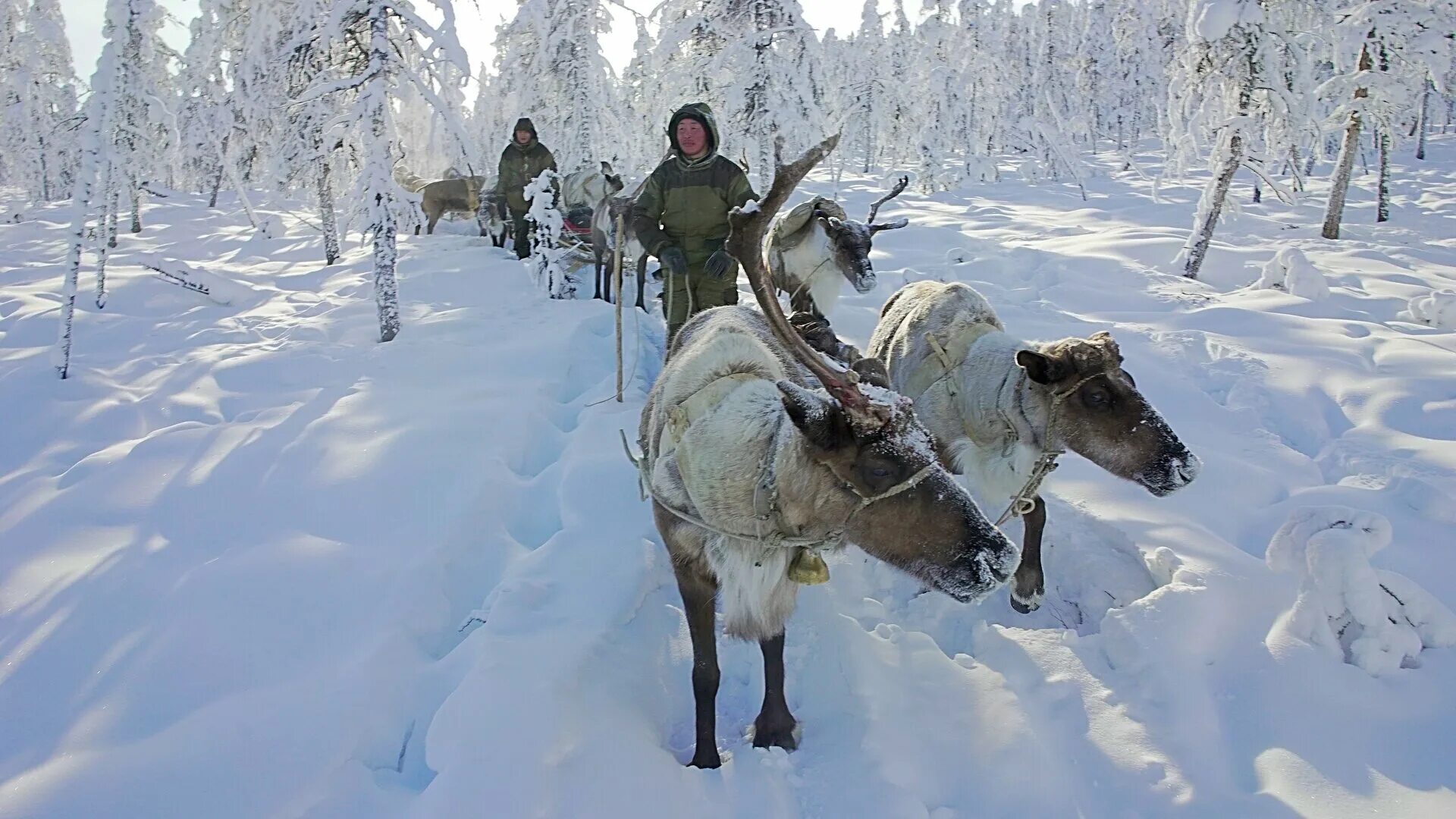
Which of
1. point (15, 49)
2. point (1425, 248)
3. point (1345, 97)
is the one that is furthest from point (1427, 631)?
point (15, 49)

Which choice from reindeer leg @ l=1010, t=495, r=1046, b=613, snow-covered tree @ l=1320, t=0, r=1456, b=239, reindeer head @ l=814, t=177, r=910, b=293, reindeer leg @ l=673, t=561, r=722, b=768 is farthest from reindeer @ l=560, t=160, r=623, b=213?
snow-covered tree @ l=1320, t=0, r=1456, b=239

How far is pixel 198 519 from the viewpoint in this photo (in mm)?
4684

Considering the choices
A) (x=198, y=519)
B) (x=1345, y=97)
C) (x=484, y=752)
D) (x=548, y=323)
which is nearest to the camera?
(x=484, y=752)

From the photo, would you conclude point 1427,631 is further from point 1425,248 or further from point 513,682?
point 1425,248

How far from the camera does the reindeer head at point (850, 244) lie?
6.75m

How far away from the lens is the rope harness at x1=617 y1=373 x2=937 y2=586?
2.55 meters

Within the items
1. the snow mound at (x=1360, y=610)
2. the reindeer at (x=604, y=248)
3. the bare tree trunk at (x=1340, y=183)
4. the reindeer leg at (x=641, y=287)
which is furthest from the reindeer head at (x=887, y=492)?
the bare tree trunk at (x=1340, y=183)

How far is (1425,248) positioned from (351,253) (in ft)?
84.4

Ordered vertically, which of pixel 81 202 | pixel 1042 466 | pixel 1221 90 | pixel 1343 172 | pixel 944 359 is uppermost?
pixel 1221 90

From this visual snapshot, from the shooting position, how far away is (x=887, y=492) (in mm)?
2510

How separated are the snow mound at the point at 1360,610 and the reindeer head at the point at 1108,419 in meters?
0.68

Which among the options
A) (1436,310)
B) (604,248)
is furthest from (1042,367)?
(1436,310)

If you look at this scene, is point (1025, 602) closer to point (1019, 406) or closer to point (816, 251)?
point (1019, 406)

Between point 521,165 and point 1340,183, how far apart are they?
66.3 ft
